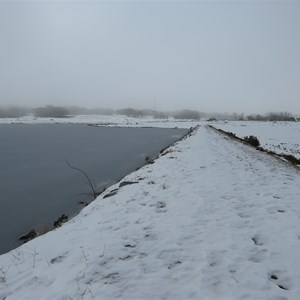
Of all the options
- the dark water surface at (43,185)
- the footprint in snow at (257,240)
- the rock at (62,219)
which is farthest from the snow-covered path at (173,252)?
the dark water surface at (43,185)

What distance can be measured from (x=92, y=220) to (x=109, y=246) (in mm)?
2049

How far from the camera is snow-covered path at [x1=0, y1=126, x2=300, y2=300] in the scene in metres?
3.97

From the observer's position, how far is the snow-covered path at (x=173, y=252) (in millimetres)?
3973

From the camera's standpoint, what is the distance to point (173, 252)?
497 cm

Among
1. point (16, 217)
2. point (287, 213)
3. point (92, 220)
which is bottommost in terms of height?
point (16, 217)

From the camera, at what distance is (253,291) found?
3787 millimetres

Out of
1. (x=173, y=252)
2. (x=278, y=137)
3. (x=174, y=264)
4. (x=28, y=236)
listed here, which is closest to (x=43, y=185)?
(x=28, y=236)

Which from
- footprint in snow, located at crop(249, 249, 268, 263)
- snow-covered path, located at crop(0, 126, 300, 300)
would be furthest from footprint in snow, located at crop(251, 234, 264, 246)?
footprint in snow, located at crop(249, 249, 268, 263)

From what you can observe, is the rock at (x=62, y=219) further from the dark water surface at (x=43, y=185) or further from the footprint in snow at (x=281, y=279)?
the footprint in snow at (x=281, y=279)

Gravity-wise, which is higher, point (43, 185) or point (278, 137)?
point (278, 137)

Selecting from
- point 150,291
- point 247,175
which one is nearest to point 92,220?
point 150,291

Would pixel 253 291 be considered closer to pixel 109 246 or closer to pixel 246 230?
pixel 246 230

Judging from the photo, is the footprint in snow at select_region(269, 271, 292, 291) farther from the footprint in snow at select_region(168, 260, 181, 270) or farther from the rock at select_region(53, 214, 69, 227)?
the rock at select_region(53, 214, 69, 227)

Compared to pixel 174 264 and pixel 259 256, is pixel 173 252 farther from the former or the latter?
pixel 259 256
